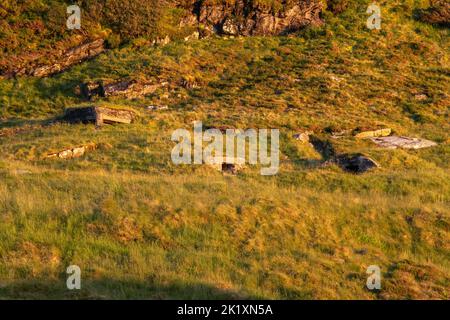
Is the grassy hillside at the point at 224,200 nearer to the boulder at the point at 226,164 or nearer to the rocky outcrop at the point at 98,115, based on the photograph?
the boulder at the point at 226,164

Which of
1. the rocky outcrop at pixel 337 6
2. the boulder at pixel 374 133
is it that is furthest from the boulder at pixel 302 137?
the rocky outcrop at pixel 337 6

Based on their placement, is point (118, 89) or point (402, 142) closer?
point (402, 142)

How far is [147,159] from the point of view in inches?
834

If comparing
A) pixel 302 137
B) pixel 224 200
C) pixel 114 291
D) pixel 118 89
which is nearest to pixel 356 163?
pixel 302 137

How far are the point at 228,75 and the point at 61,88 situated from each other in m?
13.2

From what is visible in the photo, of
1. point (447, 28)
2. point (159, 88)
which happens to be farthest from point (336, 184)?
point (447, 28)

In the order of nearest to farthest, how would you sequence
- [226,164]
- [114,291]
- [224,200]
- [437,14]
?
[114,291]
[224,200]
[226,164]
[437,14]

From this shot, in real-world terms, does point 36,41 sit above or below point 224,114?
above

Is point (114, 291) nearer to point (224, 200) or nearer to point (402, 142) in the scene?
point (224, 200)

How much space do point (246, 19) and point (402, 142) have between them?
86.2ft

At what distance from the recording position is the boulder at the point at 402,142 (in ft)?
86.9

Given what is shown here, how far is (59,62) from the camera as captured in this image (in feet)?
135

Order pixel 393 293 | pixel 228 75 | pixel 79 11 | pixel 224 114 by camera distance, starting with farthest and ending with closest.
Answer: pixel 79 11, pixel 228 75, pixel 224 114, pixel 393 293

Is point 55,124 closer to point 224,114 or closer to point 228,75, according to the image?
A: point 224,114
